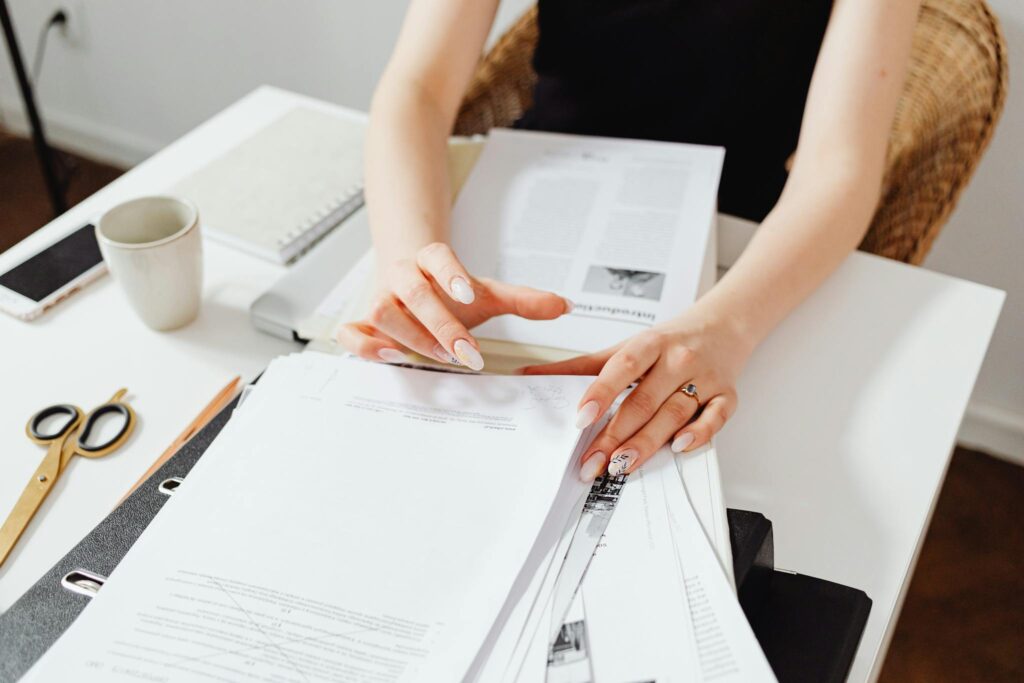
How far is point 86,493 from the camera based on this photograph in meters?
0.62

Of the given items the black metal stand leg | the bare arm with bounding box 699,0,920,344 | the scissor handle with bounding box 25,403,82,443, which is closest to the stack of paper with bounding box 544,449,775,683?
the bare arm with bounding box 699,0,920,344

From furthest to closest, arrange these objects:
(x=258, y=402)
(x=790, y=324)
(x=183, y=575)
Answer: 1. (x=790, y=324)
2. (x=258, y=402)
3. (x=183, y=575)

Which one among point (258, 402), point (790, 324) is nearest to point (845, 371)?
point (790, 324)

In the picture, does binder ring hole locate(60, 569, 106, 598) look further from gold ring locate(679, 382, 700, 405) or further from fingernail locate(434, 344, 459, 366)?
gold ring locate(679, 382, 700, 405)

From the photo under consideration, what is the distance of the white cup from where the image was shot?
0.70 meters

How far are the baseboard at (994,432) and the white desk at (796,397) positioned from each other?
0.91 m

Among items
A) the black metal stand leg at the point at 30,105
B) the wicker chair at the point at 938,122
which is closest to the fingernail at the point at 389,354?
the wicker chair at the point at 938,122

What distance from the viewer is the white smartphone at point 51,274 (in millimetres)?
770

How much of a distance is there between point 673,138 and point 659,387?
21.5 inches

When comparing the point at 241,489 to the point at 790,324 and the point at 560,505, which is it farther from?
the point at 790,324

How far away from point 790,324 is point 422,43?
49cm

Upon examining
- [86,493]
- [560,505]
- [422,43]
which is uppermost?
[422,43]

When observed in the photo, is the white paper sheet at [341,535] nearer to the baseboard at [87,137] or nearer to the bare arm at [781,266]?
the bare arm at [781,266]

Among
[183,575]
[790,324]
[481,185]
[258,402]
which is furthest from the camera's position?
[481,185]
